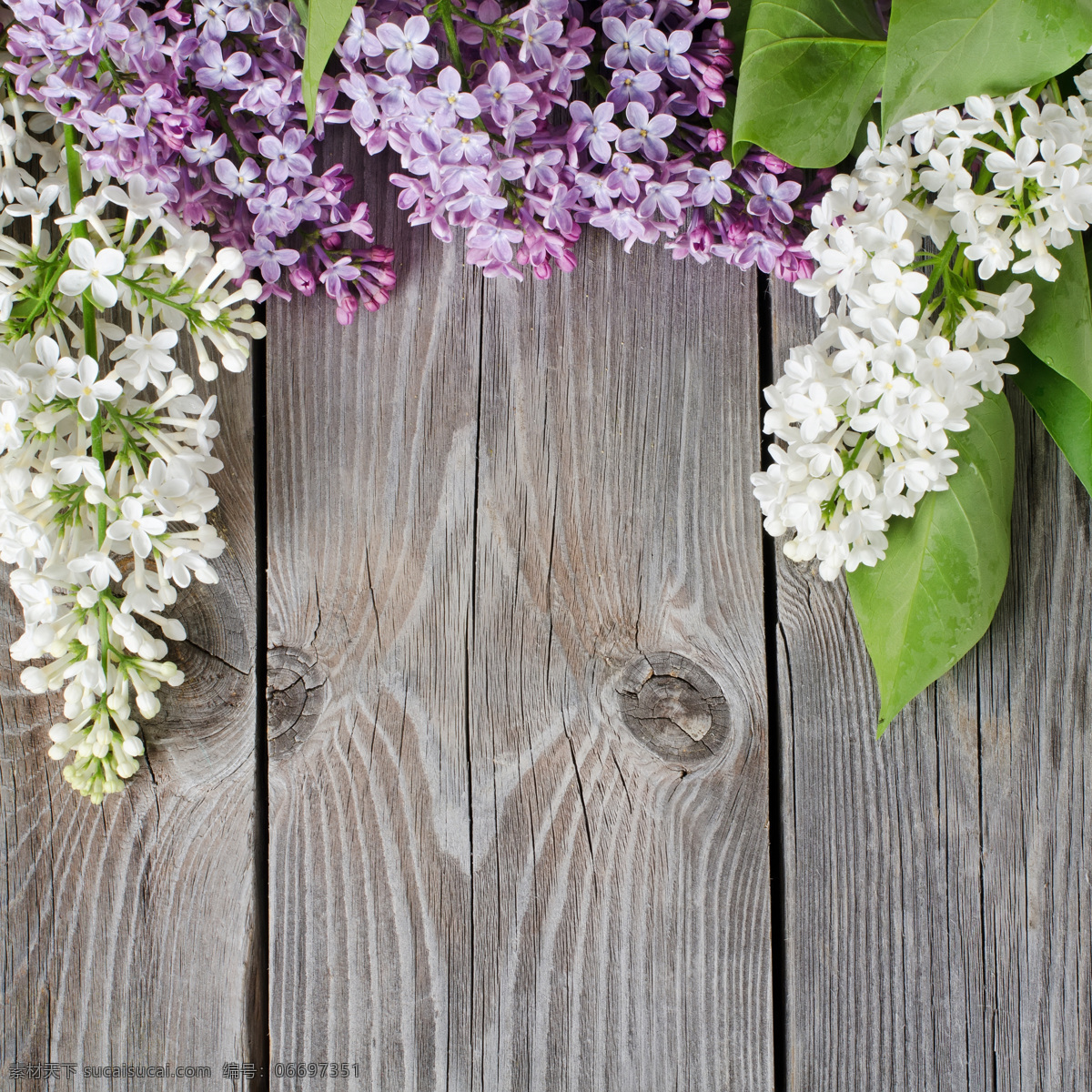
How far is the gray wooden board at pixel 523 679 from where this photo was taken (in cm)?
68

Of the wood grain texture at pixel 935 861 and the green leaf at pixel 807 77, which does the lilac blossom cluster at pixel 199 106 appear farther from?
the wood grain texture at pixel 935 861

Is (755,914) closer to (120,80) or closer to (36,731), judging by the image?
(36,731)

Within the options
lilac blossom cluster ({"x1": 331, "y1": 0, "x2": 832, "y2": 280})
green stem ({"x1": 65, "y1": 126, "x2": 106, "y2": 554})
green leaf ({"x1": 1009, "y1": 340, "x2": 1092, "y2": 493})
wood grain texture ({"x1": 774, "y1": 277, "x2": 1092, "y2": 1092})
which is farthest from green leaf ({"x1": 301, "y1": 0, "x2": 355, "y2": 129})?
green leaf ({"x1": 1009, "y1": 340, "x2": 1092, "y2": 493})

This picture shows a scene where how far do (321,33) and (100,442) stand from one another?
300 millimetres

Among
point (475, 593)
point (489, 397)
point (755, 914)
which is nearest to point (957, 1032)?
point (755, 914)

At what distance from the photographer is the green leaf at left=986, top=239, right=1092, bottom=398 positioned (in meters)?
0.55

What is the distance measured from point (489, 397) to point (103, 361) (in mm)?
319

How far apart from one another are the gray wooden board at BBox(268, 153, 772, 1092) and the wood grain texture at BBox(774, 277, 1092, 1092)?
0.04 m

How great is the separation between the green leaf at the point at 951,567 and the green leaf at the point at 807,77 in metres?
0.22

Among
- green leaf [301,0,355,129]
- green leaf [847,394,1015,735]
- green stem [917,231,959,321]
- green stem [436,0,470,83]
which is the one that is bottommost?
green leaf [847,394,1015,735]

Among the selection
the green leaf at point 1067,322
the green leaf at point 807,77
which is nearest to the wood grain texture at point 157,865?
the green leaf at point 807,77

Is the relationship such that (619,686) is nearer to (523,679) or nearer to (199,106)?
(523,679)

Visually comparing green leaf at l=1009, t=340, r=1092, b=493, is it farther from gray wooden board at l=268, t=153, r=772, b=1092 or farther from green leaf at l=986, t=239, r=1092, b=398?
gray wooden board at l=268, t=153, r=772, b=1092

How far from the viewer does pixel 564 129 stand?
595mm
